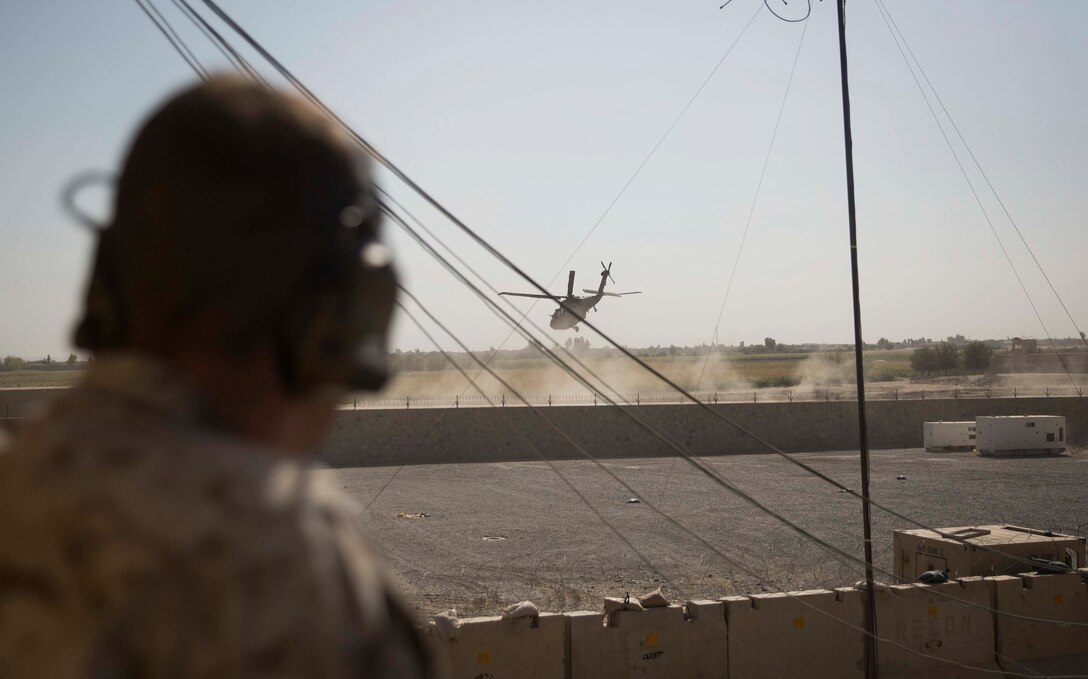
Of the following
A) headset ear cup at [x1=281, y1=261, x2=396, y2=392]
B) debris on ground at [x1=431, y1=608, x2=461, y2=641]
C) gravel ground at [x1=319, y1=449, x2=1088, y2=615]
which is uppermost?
headset ear cup at [x1=281, y1=261, x2=396, y2=392]

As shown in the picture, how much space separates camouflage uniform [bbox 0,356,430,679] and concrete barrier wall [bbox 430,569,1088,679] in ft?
27.2

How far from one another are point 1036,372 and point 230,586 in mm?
98096

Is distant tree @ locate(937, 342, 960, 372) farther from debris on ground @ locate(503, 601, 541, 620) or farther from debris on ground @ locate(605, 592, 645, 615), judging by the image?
debris on ground @ locate(503, 601, 541, 620)

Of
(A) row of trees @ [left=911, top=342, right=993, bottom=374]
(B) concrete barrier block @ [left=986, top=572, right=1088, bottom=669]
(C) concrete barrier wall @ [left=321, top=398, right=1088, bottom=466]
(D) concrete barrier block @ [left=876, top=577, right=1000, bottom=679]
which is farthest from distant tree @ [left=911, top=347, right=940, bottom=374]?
(D) concrete barrier block @ [left=876, top=577, right=1000, bottom=679]

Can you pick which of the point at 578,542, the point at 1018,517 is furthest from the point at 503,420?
the point at 1018,517

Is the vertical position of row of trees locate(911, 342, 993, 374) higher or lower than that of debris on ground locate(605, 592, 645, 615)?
higher

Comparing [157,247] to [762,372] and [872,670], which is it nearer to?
[872,670]

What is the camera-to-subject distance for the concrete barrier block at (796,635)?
405 inches

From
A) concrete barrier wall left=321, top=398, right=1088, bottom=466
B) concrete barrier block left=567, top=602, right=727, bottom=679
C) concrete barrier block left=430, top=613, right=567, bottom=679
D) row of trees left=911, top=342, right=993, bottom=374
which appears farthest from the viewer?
row of trees left=911, top=342, right=993, bottom=374

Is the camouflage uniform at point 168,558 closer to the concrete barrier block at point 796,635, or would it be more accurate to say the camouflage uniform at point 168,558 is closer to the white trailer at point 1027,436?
the concrete barrier block at point 796,635

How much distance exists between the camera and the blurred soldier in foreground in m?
0.77

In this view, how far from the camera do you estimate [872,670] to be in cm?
1006

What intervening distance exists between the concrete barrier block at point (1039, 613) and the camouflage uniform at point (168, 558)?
1220 cm

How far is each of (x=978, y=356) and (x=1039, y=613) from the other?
92595mm
